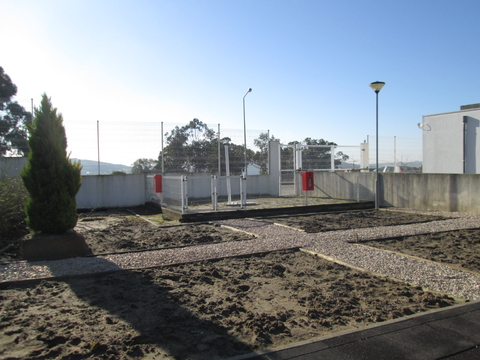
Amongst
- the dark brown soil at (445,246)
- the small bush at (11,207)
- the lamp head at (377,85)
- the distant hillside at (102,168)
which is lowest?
the dark brown soil at (445,246)

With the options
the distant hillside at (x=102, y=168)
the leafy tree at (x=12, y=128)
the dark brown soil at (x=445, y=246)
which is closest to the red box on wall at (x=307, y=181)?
the dark brown soil at (x=445, y=246)

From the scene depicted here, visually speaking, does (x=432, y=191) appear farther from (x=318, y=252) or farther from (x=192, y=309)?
(x=192, y=309)

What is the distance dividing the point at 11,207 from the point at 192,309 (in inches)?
265

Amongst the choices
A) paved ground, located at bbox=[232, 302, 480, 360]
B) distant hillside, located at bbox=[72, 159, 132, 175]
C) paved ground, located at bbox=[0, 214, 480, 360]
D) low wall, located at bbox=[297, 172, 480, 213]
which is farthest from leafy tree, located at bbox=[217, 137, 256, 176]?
paved ground, located at bbox=[232, 302, 480, 360]

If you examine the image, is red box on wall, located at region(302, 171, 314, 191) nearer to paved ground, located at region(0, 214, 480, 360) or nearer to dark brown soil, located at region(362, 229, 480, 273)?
dark brown soil, located at region(362, 229, 480, 273)

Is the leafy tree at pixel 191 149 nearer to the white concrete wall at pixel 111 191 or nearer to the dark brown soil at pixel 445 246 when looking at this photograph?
the white concrete wall at pixel 111 191

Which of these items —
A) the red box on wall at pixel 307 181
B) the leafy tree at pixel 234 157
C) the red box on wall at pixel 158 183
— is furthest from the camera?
the leafy tree at pixel 234 157

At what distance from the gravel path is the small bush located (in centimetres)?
284

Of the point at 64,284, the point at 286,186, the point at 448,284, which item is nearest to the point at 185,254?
the point at 64,284

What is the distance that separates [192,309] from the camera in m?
4.02

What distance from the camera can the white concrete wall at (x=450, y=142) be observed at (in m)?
16.5

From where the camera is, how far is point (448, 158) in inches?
688

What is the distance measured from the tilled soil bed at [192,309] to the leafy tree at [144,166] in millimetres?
10657

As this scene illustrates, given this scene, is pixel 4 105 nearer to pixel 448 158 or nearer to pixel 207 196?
pixel 207 196
